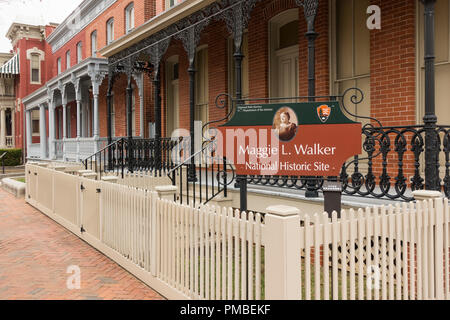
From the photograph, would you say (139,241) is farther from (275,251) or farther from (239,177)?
(275,251)

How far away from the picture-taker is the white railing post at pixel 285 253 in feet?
10.8

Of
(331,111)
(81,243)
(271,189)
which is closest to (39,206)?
(81,243)

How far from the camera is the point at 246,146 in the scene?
5.57 m

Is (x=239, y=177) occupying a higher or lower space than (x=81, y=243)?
higher

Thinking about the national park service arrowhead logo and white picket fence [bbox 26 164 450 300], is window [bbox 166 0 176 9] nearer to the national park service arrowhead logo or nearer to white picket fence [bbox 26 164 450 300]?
white picket fence [bbox 26 164 450 300]

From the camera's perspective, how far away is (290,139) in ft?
17.2

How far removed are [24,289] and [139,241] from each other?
1688 millimetres

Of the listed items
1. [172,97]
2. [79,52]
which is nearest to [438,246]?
[172,97]

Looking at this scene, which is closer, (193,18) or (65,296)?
(65,296)

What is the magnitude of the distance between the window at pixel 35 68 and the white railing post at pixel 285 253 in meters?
35.4

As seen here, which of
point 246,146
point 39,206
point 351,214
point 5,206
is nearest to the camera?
point 351,214

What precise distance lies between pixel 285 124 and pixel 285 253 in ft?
7.83

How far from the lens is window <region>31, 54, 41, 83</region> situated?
33781mm

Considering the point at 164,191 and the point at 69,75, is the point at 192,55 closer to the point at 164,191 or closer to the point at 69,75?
the point at 164,191
